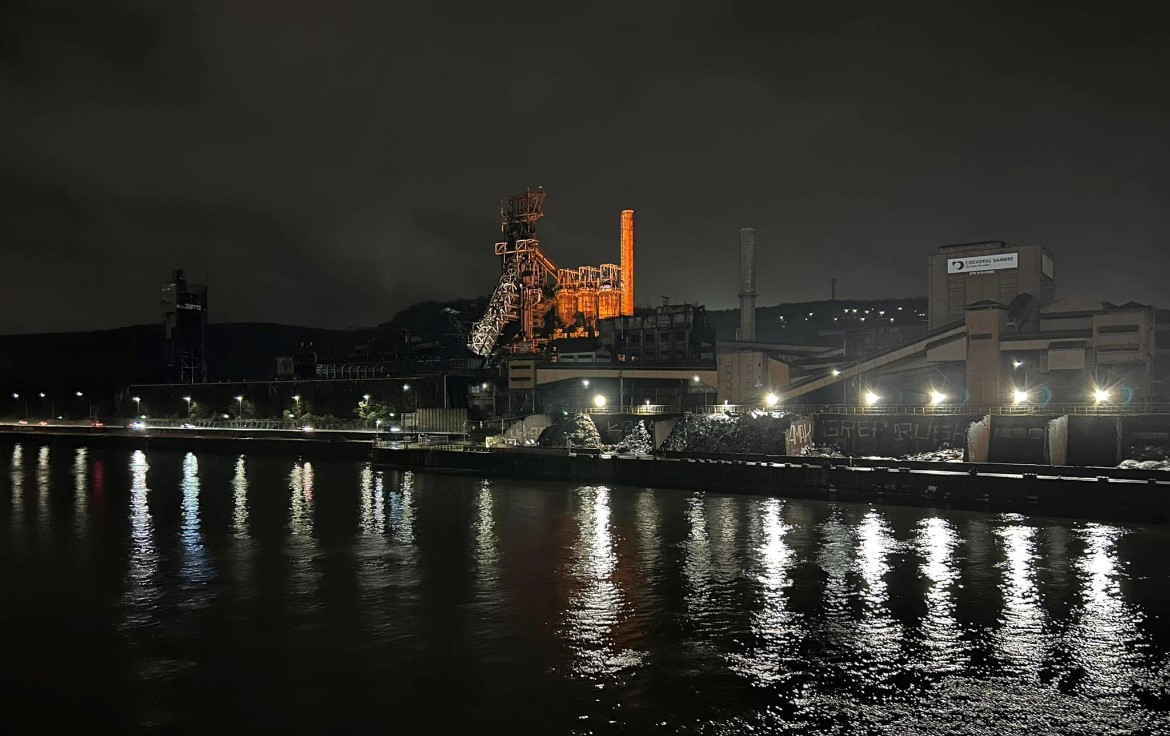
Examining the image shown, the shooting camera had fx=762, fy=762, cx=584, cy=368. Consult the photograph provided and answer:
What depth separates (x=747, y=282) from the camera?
85.6m

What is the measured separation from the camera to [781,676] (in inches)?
642

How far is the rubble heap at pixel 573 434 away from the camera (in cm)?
6169

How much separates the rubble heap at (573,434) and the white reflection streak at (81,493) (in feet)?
102

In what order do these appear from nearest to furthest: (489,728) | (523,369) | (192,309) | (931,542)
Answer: (489,728)
(931,542)
(523,369)
(192,309)

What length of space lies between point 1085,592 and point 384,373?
3694 inches

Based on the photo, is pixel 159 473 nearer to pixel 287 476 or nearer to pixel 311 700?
pixel 287 476

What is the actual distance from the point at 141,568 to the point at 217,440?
60469mm

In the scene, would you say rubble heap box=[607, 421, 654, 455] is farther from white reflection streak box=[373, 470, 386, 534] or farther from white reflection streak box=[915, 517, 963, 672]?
white reflection streak box=[915, 517, 963, 672]

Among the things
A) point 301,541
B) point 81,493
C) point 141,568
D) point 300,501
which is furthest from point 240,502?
point 141,568

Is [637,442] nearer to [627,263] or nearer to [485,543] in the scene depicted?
[485,543]

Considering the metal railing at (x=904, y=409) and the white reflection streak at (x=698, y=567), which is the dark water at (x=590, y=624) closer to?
the white reflection streak at (x=698, y=567)

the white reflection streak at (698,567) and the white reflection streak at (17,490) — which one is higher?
the white reflection streak at (17,490)

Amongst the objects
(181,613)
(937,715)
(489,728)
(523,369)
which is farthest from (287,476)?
(937,715)

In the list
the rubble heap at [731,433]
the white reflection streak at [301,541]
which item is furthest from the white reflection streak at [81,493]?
the rubble heap at [731,433]
